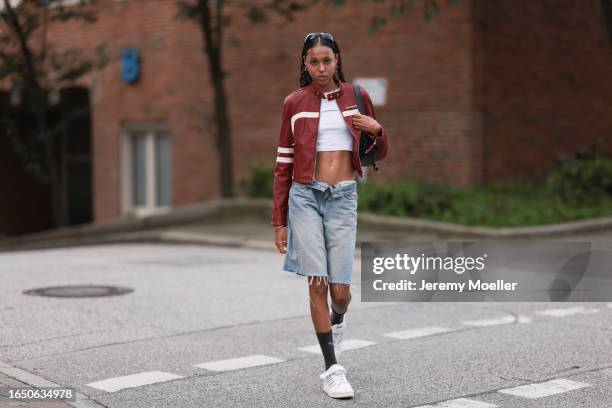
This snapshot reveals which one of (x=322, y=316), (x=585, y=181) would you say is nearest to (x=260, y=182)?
(x=585, y=181)

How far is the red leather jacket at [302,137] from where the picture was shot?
20.0 feet

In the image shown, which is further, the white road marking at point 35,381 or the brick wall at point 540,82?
the brick wall at point 540,82

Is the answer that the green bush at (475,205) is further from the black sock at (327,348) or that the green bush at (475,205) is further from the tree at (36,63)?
the black sock at (327,348)

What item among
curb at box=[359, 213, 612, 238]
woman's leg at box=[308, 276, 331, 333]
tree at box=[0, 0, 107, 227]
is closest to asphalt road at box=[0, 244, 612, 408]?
woman's leg at box=[308, 276, 331, 333]

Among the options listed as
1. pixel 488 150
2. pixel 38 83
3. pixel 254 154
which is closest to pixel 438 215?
pixel 488 150

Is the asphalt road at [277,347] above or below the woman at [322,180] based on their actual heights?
below

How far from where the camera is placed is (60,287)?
10422 millimetres

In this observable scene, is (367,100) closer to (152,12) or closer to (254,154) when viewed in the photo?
(254,154)

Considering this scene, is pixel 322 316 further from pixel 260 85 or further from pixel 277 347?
pixel 260 85

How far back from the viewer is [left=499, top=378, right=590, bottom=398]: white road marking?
242 inches

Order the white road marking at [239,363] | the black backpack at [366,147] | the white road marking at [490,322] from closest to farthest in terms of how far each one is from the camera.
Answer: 1. the black backpack at [366,147]
2. the white road marking at [239,363]
3. the white road marking at [490,322]

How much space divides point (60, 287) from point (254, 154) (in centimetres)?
1159

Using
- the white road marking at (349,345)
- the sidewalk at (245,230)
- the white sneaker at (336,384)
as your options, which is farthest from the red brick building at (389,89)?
the white sneaker at (336,384)

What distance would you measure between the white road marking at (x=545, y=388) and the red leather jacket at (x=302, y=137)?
1.53 meters
